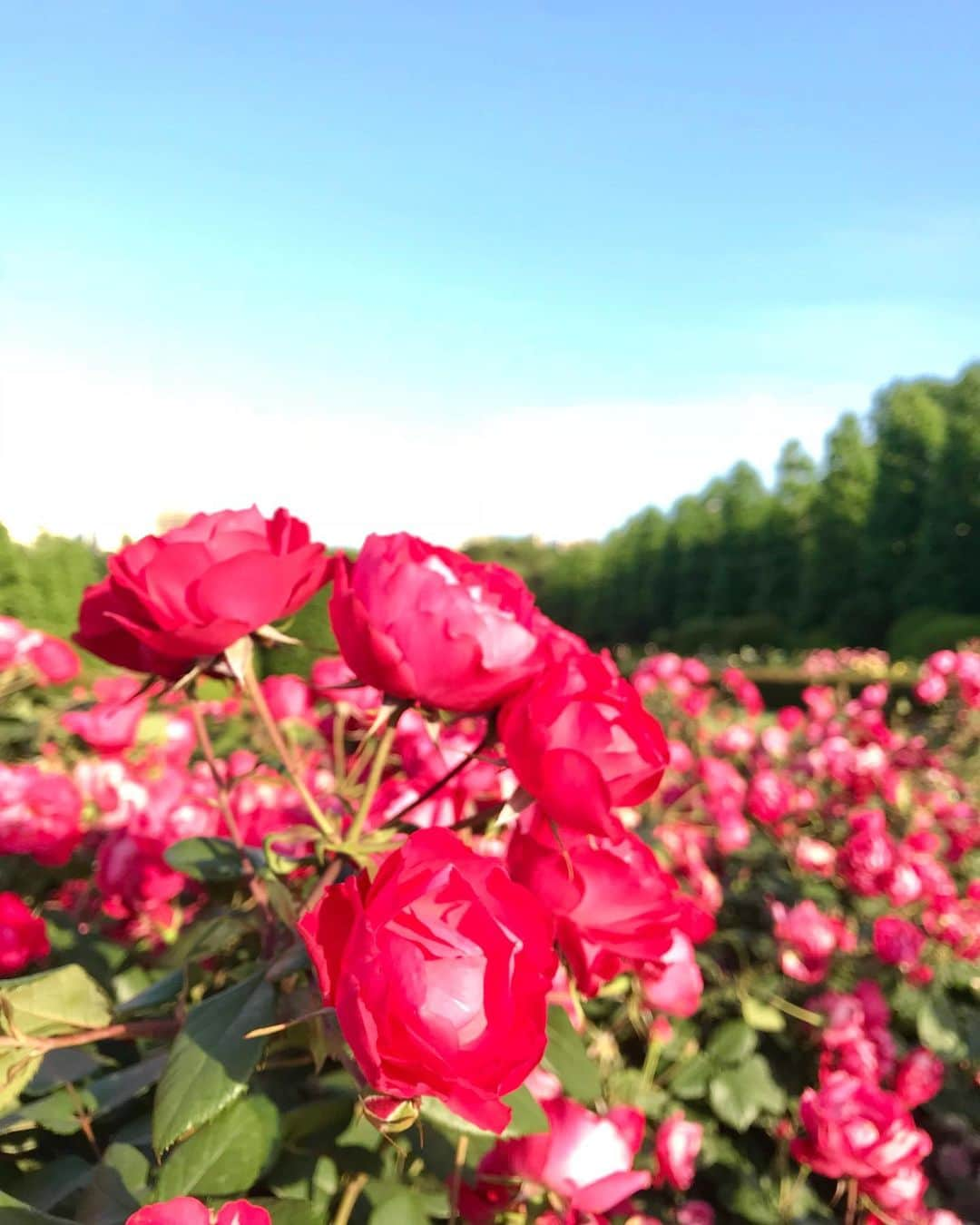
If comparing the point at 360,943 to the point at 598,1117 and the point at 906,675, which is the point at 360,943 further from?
the point at 906,675

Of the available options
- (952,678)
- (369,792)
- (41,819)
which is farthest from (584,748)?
(952,678)

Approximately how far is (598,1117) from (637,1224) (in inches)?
14.3

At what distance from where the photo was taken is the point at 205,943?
3.05 feet

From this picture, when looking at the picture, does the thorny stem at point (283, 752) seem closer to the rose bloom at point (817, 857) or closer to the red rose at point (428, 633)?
the red rose at point (428, 633)

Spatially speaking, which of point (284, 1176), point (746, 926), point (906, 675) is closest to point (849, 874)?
point (746, 926)

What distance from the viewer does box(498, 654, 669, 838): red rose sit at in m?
0.71

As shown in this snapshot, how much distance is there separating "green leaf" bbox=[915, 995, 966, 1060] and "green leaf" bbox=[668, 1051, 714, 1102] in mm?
586

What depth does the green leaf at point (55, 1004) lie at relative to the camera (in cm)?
87

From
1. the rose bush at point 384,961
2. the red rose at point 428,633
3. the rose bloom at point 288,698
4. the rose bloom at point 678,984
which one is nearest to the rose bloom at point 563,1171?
Result: the rose bush at point 384,961

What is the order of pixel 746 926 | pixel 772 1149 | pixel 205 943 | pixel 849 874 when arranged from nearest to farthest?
pixel 205 943
pixel 772 1149
pixel 849 874
pixel 746 926

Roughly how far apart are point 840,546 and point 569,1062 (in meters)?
30.8

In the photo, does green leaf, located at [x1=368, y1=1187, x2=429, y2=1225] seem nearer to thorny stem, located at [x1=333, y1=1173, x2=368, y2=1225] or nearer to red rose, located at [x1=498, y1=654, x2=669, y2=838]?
thorny stem, located at [x1=333, y1=1173, x2=368, y2=1225]

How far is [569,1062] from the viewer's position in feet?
2.93

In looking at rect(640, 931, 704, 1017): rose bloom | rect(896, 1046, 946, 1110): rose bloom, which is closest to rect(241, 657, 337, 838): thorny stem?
rect(640, 931, 704, 1017): rose bloom
